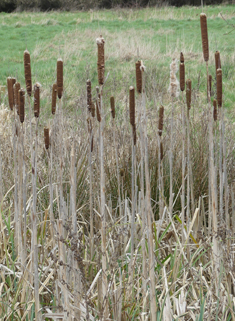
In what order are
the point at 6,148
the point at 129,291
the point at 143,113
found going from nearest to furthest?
the point at 143,113, the point at 129,291, the point at 6,148

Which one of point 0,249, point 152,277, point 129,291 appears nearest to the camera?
point 152,277

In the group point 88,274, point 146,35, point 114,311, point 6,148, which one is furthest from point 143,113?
point 146,35

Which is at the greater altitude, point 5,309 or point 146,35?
point 146,35

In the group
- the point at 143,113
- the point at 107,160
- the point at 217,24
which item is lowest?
the point at 107,160

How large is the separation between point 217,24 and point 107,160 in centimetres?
1239

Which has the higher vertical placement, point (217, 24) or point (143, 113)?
point (217, 24)

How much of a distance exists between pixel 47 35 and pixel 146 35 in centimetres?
330

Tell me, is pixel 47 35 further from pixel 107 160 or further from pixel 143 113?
pixel 143 113

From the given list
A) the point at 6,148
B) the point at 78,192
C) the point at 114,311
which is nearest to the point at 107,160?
the point at 78,192

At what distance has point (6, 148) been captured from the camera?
2.83m

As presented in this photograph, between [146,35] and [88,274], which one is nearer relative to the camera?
[88,274]

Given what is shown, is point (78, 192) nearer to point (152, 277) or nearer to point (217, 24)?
point (152, 277)

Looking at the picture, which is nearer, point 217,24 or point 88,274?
point 88,274

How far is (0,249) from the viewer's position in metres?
1.83
